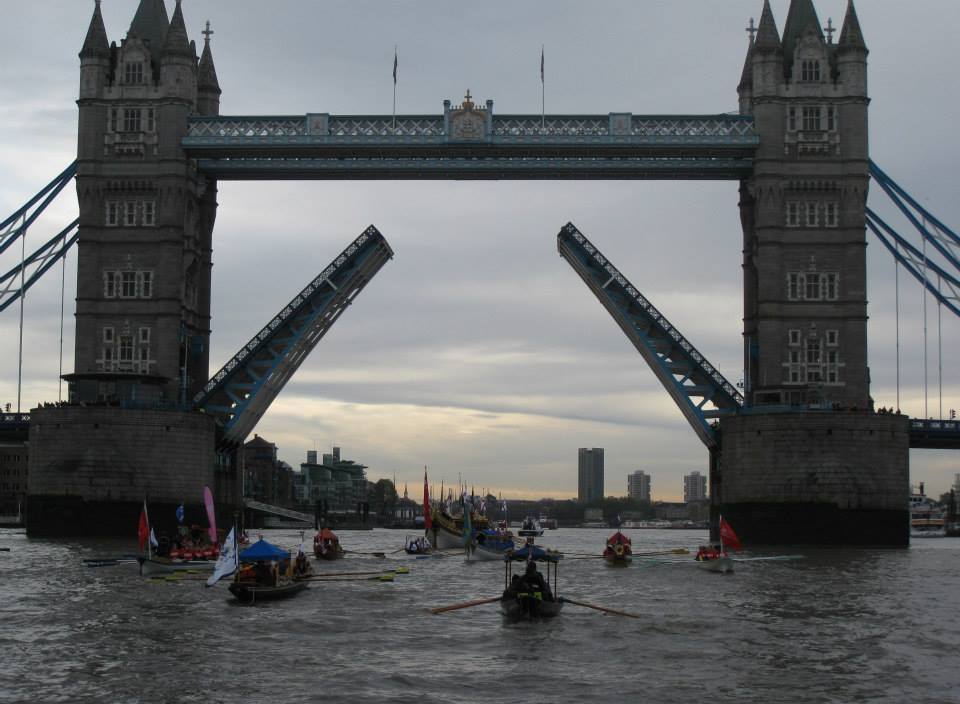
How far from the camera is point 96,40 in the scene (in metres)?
85.5

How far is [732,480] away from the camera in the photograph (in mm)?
78438

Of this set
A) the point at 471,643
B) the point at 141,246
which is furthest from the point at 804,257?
the point at 471,643

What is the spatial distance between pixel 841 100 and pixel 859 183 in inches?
197

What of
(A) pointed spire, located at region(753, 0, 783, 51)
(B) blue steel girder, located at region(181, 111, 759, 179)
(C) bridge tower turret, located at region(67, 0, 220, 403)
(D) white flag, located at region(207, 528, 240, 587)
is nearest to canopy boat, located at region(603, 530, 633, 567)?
(B) blue steel girder, located at region(181, 111, 759, 179)

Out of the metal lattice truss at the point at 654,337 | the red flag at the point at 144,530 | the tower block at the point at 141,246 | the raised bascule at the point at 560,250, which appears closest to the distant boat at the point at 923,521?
the raised bascule at the point at 560,250

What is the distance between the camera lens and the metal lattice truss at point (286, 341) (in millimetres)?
79500

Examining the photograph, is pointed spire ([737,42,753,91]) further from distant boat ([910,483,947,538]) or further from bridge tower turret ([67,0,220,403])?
distant boat ([910,483,947,538])

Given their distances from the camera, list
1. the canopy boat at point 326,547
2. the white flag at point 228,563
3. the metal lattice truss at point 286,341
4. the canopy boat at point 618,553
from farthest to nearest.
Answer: the metal lattice truss at point 286,341
the canopy boat at point 326,547
the canopy boat at point 618,553
the white flag at point 228,563

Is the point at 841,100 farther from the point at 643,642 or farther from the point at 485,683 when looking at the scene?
the point at 485,683

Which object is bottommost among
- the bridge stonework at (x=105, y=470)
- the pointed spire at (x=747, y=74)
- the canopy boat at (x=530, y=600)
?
the canopy boat at (x=530, y=600)

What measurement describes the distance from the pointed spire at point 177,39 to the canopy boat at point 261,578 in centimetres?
4550

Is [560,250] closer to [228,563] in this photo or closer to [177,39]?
[177,39]

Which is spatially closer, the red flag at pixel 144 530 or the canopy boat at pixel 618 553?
the red flag at pixel 144 530

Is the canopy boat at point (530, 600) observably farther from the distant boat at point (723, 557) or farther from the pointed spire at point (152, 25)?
the pointed spire at point (152, 25)
